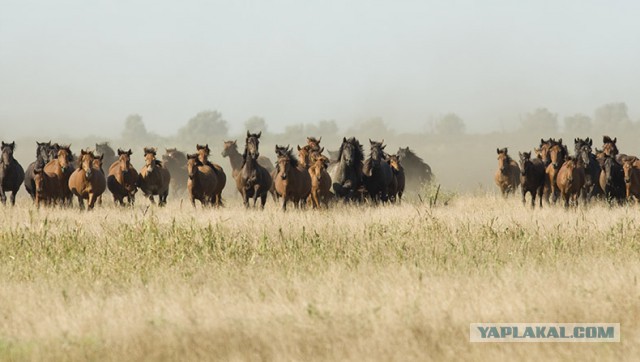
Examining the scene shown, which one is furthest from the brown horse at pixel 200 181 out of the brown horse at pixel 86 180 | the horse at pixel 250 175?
the brown horse at pixel 86 180

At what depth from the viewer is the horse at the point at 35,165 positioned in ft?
95.9

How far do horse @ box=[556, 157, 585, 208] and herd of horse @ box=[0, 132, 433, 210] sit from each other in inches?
232

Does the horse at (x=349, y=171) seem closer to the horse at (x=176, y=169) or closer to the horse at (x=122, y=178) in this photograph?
the horse at (x=122, y=178)

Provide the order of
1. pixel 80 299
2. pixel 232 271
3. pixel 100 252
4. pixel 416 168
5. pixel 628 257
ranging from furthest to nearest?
pixel 416 168, pixel 100 252, pixel 628 257, pixel 232 271, pixel 80 299

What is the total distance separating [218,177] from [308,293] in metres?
19.8

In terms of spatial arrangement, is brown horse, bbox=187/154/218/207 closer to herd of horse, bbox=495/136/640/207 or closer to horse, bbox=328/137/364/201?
horse, bbox=328/137/364/201

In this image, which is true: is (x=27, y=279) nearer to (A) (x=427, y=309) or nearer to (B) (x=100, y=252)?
(B) (x=100, y=252)

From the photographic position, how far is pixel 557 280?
10750 millimetres

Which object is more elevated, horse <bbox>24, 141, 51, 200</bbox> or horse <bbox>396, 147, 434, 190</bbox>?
horse <bbox>24, 141, 51, 200</bbox>

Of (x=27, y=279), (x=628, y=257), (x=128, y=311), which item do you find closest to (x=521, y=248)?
(x=628, y=257)

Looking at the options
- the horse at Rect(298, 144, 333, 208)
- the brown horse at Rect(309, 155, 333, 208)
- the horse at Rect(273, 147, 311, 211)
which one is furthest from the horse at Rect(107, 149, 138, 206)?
the brown horse at Rect(309, 155, 333, 208)

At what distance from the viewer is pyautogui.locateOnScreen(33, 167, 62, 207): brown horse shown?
88.3ft

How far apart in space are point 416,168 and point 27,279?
33.2m

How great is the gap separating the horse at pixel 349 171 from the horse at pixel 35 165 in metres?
10.5
